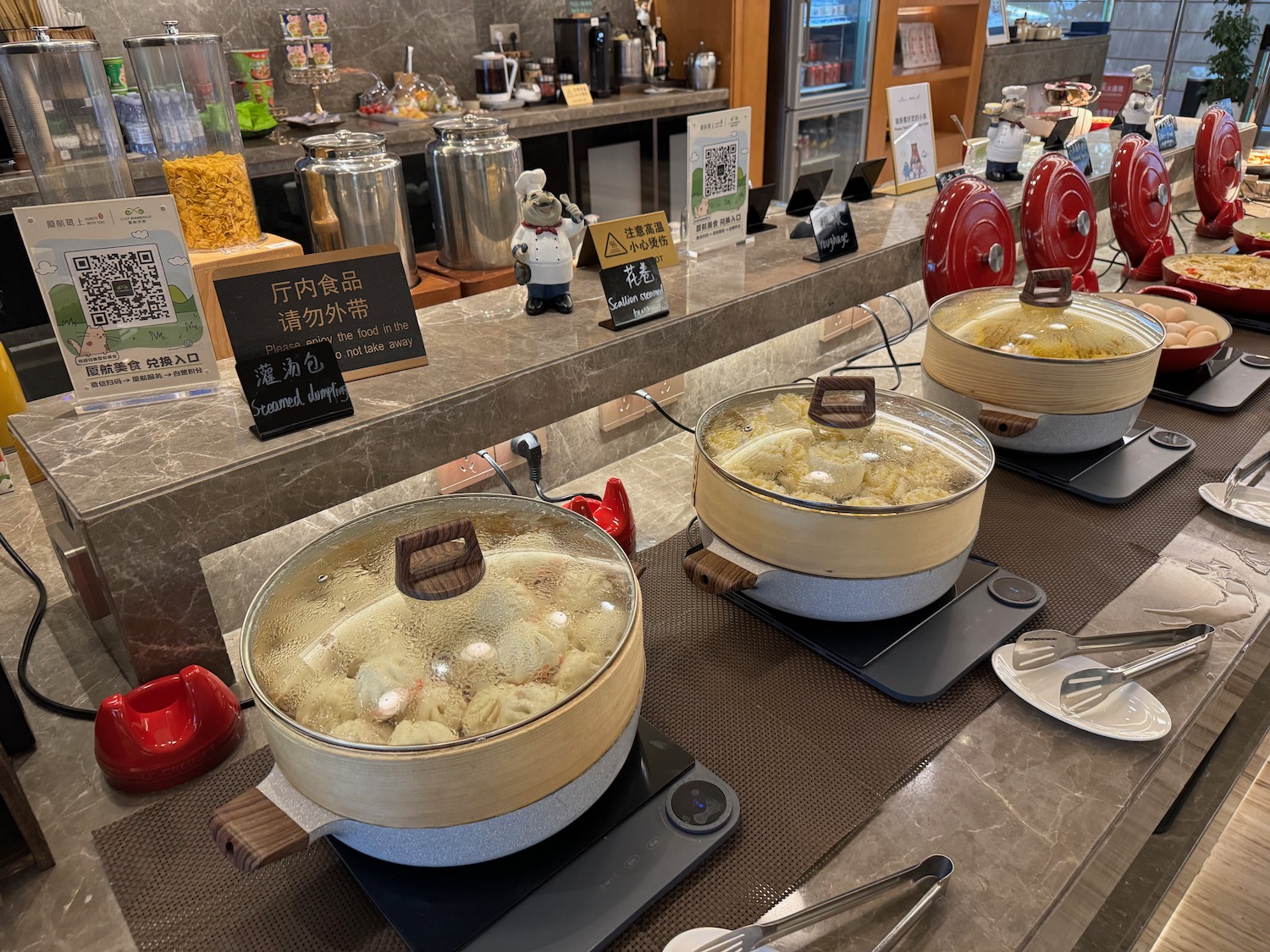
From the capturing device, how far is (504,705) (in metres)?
0.59

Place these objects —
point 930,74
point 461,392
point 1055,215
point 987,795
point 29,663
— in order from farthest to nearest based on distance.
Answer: point 930,74 → point 1055,215 → point 461,392 → point 29,663 → point 987,795

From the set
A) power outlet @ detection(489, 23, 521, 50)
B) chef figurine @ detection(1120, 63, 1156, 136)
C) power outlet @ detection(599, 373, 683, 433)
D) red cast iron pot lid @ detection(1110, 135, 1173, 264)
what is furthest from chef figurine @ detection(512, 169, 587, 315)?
power outlet @ detection(489, 23, 521, 50)

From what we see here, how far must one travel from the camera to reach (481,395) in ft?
3.67

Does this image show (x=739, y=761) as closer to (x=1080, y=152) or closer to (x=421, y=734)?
(x=421, y=734)

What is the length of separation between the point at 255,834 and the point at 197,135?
1.97m

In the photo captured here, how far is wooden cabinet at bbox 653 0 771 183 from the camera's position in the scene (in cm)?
451

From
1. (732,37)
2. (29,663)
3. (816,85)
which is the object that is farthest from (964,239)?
(816,85)

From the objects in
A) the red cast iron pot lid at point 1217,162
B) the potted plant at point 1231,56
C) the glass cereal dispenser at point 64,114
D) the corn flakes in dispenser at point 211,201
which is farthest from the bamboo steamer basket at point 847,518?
the potted plant at point 1231,56

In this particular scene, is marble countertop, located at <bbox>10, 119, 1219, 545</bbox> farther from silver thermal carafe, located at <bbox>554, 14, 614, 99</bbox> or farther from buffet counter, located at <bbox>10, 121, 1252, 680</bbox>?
silver thermal carafe, located at <bbox>554, 14, 614, 99</bbox>

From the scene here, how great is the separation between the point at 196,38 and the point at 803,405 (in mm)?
1939

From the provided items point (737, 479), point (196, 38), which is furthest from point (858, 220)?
point (196, 38)

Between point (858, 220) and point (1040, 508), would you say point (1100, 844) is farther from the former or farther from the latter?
point (858, 220)

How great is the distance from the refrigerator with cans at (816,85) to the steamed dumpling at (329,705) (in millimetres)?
4623

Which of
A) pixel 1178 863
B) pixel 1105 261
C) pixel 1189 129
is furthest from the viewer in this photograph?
pixel 1189 129
